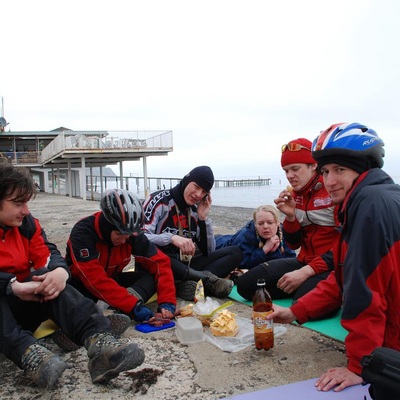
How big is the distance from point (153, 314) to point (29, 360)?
1232 mm

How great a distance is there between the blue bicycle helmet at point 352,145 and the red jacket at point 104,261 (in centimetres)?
174

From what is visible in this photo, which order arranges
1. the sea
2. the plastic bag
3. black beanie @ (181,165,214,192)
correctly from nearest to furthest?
1. the plastic bag
2. black beanie @ (181,165,214,192)
3. the sea

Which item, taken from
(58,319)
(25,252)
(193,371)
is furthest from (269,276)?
(25,252)

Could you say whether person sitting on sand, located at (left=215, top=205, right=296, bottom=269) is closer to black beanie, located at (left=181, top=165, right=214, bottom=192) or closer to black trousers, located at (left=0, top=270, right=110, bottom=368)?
black beanie, located at (left=181, top=165, right=214, bottom=192)

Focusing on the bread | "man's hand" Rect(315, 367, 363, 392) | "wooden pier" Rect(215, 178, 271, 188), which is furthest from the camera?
"wooden pier" Rect(215, 178, 271, 188)

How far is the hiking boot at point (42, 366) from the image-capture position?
2152 millimetres

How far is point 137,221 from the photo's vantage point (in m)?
2.98

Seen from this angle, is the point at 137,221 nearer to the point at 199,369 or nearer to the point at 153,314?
the point at 153,314

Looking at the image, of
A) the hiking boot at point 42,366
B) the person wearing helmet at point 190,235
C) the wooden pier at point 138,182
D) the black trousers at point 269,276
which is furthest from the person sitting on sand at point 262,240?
the wooden pier at point 138,182

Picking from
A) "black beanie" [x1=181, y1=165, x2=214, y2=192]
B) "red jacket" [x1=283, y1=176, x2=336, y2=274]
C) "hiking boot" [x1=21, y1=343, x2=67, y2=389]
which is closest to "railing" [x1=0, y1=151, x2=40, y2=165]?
"black beanie" [x1=181, y1=165, x2=214, y2=192]

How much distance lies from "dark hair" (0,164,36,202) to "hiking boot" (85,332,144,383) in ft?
3.25

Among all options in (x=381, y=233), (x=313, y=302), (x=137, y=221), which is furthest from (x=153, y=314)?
(x=381, y=233)

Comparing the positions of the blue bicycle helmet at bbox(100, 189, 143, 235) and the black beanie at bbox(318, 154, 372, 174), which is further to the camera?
the blue bicycle helmet at bbox(100, 189, 143, 235)

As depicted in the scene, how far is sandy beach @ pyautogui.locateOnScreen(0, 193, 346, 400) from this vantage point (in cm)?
222
